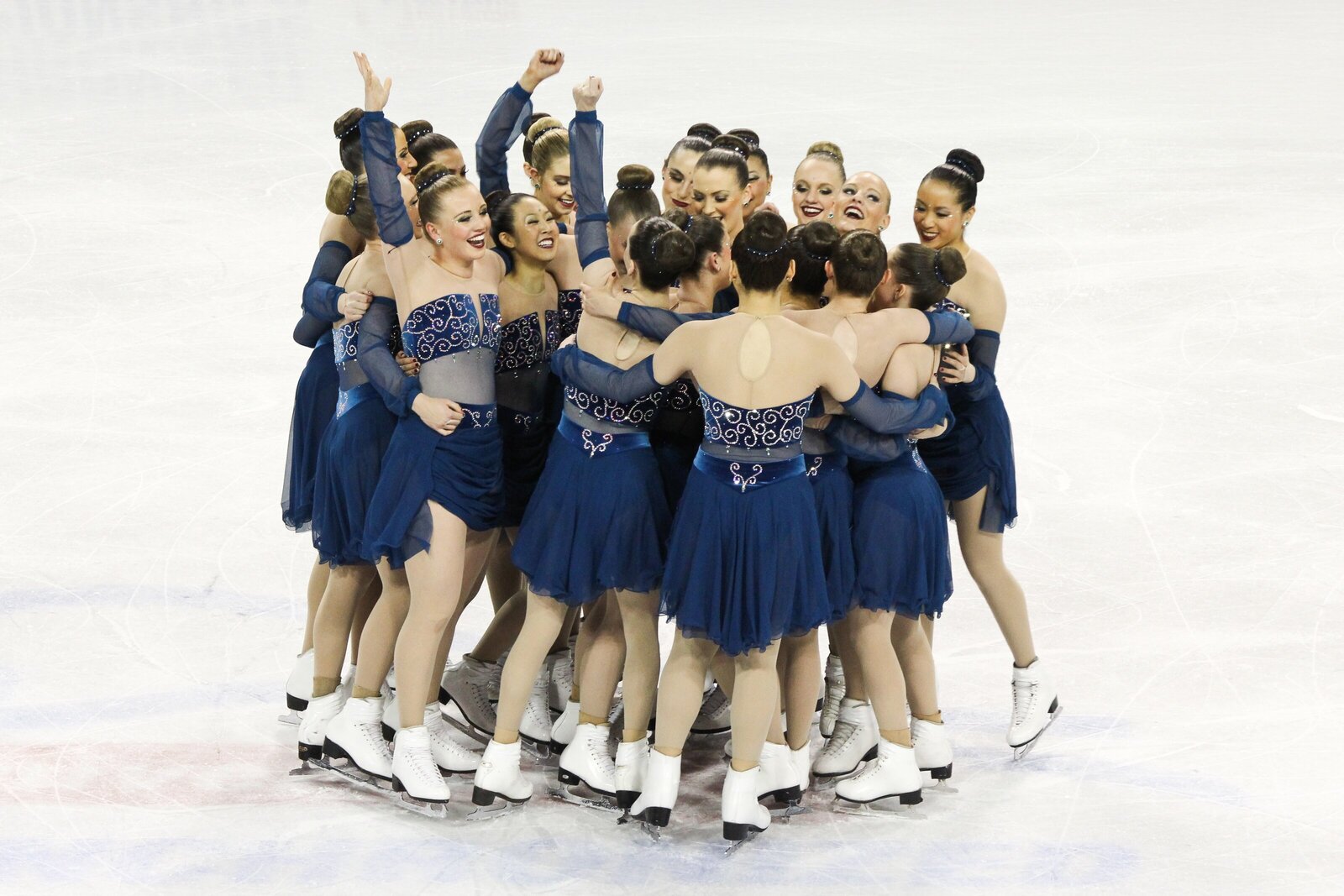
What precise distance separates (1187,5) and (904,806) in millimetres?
14207

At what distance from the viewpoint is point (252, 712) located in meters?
4.72

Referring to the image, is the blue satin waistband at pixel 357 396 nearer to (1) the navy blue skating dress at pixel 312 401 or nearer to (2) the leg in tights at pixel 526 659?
(1) the navy blue skating dress at pixel 312 401

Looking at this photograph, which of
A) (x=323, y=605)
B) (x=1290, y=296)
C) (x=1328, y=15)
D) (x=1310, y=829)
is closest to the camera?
(x=1310, y=829)

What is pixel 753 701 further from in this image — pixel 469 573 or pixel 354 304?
pixel 354 304

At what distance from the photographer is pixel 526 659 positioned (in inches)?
163

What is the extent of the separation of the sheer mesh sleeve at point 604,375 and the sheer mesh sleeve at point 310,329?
85 cm

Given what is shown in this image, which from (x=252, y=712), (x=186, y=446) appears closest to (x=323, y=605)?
(x=252, y=712)

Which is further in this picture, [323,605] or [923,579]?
[323,605]

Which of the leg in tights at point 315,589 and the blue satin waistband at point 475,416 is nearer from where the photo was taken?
the blue satin waistband at point 475,416

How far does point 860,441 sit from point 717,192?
0.84m

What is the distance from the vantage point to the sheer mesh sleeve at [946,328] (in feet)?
13.3

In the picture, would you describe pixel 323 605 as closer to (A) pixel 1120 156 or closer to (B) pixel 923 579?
(B) pixel 923 579

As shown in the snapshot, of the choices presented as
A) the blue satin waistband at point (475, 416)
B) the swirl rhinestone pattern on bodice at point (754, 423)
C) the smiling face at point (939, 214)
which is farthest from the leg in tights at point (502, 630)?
the smiling face at point (939, 214)

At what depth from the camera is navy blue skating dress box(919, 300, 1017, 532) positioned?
4.38m
